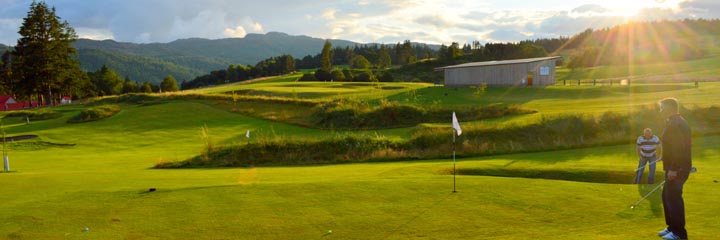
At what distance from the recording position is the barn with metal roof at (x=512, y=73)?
199ft

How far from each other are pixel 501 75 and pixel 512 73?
68.1 inches

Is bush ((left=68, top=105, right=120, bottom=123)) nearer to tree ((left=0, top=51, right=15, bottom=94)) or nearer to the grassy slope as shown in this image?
the grassy slope

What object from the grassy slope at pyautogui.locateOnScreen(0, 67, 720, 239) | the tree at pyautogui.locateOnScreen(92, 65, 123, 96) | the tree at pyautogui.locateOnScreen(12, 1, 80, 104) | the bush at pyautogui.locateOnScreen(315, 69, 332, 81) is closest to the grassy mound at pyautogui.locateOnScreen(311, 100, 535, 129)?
the grassy slope at pyautogui.locateOnScreen(0, 67, 720, 239)

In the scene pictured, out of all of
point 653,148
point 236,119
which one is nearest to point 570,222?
point 653,148

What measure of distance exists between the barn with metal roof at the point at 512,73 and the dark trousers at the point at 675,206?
183ft

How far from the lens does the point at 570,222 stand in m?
8.51

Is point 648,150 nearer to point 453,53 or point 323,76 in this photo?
point 323,76

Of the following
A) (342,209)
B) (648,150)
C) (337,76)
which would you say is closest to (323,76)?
(337,76)

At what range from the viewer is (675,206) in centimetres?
759

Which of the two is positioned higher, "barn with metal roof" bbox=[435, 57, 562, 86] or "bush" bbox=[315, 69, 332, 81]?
"bush" bbox=[315, 69, 332, 81]

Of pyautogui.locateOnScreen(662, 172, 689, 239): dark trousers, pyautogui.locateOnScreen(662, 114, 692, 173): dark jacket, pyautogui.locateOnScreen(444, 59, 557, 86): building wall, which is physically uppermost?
pyautogui.locateOnScreen(444, 59, 557, 86): building wall

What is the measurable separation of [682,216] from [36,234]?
10714mm

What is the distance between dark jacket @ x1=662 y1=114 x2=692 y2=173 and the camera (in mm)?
7621

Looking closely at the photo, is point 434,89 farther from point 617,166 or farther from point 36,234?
point 36,234
